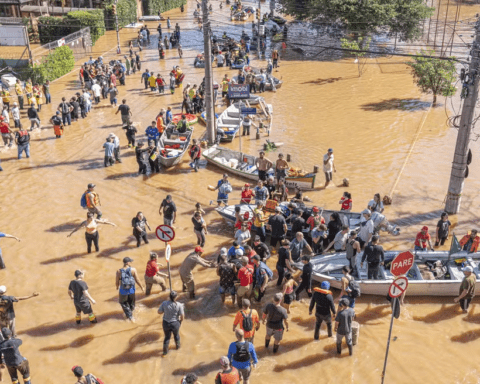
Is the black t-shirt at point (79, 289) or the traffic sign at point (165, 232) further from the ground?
the traffic sign at point (165, 232)

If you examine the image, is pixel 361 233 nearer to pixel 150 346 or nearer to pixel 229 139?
pixel 150 346

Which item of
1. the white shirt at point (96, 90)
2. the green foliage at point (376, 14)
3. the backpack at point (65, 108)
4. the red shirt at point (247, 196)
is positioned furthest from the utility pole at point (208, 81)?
the green foliage at point (376, 14)

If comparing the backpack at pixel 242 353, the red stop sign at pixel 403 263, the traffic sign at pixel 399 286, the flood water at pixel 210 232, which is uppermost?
the red stop sign at pixel 403 263

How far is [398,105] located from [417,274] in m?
18.3

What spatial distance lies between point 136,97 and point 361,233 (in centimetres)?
2039

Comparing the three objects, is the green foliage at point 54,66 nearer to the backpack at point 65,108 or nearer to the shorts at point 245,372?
the backpack at point 65,108

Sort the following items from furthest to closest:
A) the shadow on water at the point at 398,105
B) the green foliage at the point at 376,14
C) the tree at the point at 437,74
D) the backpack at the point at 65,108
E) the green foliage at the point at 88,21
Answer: the green foliage at the point at 88,21
the green foliage at the point at 376,14
the shadow on water at the point at 398,105
the tree at the point at 437,74
the backpack at the point at 65,108

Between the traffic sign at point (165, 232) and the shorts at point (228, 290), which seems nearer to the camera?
the traffic sign at point (165, 232)

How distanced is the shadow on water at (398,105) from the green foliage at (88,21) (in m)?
28.2

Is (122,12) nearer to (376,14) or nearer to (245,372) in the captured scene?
(376,14)

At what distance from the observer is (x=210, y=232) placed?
15.8 metres

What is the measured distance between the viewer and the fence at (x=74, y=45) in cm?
3481

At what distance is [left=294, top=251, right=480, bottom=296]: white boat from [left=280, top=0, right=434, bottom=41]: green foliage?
2967cm

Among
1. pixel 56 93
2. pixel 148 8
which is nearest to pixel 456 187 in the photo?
pixel 56 93
